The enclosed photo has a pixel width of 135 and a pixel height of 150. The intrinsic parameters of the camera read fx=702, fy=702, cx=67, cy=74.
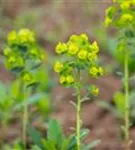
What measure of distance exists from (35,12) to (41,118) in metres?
1.82

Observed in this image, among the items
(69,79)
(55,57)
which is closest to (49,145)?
(69,79)

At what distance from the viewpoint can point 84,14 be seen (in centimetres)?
570

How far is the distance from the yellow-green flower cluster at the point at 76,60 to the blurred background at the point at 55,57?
104cm

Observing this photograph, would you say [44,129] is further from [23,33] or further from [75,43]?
[75,43]

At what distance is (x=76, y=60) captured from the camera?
2.84 meters

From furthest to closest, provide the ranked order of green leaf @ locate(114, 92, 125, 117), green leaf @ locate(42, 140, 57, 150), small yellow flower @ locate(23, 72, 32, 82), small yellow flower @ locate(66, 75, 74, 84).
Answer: green leaf @ locate(114, 92, 125, 117)
small yellow flower @ locate(23, 72, 32, 82)
green leaf @ locate(42, 140, 57, 150)
small yellow flower @ locate(66, 75, 74, 84)

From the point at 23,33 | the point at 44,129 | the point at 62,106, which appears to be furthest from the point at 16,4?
the point at 23,33

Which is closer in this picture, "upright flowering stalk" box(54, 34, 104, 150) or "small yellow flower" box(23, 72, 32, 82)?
"upright flowering stalk" box(54, 34, 104, 150)

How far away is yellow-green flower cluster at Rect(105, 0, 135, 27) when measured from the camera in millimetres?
3076

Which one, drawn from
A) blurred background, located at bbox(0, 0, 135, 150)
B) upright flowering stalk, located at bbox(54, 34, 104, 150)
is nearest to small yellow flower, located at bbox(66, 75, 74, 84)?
upright flowering stalk, located at bbox(54, 34, 104, 150)

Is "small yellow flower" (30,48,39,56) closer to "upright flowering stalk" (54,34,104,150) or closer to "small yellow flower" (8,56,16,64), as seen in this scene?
"small yellow flower" (8,56,16,64)

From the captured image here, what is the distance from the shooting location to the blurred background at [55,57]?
4121 mm

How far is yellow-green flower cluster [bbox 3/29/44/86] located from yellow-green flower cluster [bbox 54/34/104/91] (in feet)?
1.41

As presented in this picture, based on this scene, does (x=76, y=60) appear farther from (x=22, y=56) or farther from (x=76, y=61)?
(x=22, y=56)
